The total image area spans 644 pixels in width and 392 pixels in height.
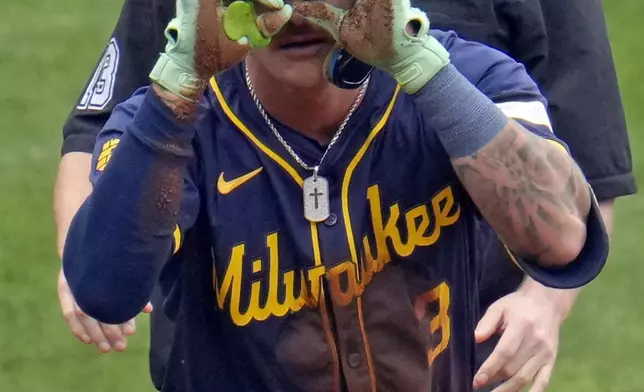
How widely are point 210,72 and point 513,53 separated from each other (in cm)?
85

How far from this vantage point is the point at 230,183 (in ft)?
5.82

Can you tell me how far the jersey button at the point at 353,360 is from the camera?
1829 millimetres

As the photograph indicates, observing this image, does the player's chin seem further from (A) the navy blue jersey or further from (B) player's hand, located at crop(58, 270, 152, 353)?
(B) player's hand, located at crop(58, 270, 152, 353)

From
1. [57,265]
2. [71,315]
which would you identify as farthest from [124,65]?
[57,265]

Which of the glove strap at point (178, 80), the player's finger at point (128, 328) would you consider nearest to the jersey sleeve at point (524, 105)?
the glove strap at point (178, 80)

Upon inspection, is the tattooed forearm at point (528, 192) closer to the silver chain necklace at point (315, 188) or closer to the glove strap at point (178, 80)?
the silver chain necklace at point (315, 188)

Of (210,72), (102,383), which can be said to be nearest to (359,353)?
(210,72)

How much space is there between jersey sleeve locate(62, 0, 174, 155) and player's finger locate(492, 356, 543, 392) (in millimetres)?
887

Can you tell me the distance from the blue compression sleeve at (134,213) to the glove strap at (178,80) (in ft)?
0.07

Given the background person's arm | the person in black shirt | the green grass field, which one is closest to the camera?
the person in black shirt

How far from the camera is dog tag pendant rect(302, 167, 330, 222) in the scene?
1781 millimetres

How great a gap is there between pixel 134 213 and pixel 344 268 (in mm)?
320

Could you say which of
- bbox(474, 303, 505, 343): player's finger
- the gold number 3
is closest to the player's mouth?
the gold number 3

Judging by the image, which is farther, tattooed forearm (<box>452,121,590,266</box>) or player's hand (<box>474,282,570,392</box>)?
player's hand (<box>474,282,570,392</box>)
